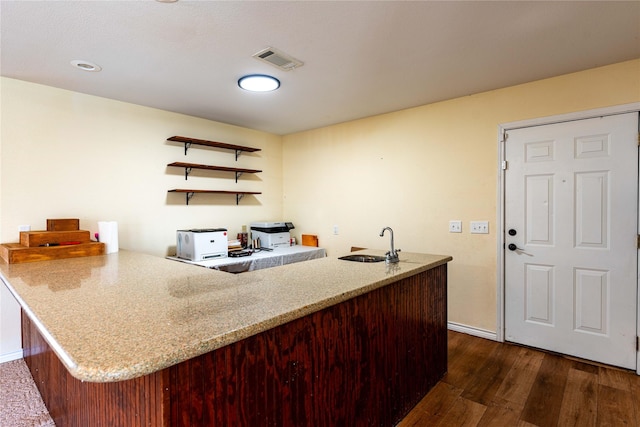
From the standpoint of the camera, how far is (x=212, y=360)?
Answer: 95cm

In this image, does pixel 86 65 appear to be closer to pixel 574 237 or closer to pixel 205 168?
pixel 205 168

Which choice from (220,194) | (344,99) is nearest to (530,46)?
(344,99)

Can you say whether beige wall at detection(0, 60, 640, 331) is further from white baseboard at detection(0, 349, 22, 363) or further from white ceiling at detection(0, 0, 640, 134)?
white baseboard at detection(0, 349, 22, 363)

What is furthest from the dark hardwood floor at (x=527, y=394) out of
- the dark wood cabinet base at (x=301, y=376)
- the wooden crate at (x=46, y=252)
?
the wooden crate at (x=46, y=252)

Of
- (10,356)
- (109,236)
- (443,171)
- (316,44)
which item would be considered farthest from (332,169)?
(10,356)

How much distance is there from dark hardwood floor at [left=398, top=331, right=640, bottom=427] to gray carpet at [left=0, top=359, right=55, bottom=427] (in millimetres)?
2193

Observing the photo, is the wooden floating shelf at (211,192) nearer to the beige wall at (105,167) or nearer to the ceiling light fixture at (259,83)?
the beige wall at (105,167)

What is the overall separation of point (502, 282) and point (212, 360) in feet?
9.15

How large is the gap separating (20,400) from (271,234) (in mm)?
2502

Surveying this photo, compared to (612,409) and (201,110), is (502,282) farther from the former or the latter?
A: (201,110)

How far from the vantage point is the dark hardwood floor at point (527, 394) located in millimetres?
1867

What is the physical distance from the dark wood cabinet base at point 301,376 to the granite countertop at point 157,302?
0.09 m

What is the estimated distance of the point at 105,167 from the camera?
304 cm

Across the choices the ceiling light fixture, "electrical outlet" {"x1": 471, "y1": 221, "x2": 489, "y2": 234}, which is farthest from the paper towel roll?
"electrical outlet" {"x1": 471, "y1": 221, "x2": 489, "y2": 234}
